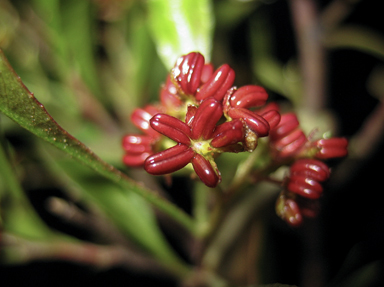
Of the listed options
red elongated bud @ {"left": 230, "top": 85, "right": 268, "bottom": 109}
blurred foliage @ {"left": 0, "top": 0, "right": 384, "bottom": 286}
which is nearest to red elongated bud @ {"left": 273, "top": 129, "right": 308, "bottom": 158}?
red elongated bud @ {"left": 230, "top": 85, "right": 268, "bottom": 109}

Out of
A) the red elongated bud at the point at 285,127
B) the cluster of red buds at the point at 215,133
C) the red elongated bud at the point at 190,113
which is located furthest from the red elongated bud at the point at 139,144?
the red elongated bud at the point at 285,127

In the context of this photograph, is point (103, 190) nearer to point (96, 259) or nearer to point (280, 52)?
point (96, 259)

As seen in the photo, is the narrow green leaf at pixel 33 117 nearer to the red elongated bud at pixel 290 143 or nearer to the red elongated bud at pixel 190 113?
the red elongated bud at pixel 190 113

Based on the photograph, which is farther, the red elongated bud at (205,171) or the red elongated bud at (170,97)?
the red elongated bud at (170,97)

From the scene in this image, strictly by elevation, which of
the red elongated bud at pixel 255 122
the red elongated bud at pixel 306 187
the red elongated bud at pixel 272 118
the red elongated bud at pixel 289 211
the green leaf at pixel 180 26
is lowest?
the red elongated bud at pixel 289 211

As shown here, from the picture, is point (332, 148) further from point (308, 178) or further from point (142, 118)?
point (142, 118)

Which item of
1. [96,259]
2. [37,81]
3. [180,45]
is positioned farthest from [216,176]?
[37,81]

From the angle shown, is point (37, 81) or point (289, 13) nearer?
point (37, 81)
